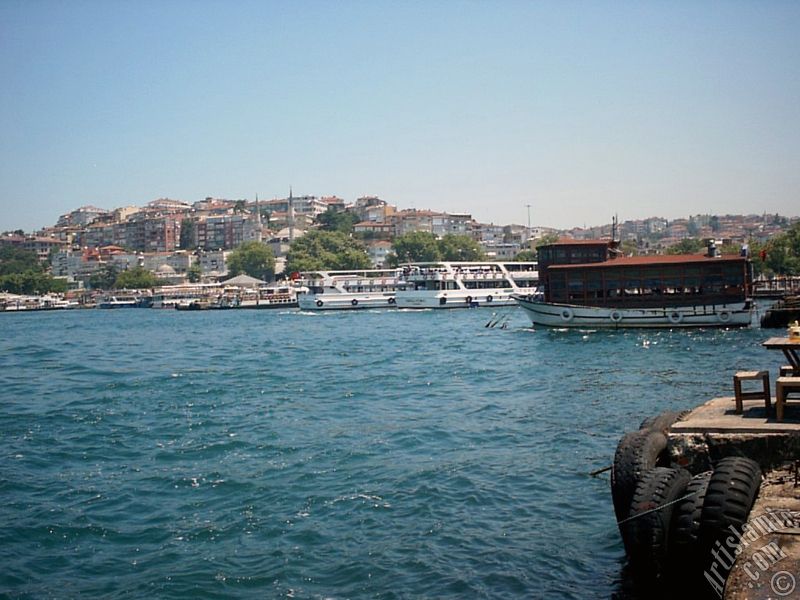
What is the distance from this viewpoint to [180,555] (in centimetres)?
874

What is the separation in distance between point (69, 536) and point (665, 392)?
1386cm

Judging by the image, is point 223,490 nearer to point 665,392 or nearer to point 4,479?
point 4,479

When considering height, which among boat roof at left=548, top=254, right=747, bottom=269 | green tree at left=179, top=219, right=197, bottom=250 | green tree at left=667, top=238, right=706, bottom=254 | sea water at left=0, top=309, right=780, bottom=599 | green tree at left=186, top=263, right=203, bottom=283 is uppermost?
green tree at left=179, top=219, right=197, bottom=250

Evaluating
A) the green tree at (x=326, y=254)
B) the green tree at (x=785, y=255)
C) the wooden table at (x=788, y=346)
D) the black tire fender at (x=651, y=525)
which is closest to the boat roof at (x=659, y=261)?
the wooden table at (x=788, y=346)

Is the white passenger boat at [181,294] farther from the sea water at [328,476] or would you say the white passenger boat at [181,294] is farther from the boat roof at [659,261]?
the sea water at [328,476]

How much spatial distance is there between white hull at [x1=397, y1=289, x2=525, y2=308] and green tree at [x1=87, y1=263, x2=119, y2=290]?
85929 millimetres

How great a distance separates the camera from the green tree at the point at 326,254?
373 feet

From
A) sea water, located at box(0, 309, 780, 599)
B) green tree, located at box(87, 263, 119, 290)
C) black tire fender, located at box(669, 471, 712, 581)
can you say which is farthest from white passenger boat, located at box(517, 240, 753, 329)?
green tree, located at box(87, 263, 119, 290)

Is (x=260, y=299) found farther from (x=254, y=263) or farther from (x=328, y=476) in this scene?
(x=328, y=476)

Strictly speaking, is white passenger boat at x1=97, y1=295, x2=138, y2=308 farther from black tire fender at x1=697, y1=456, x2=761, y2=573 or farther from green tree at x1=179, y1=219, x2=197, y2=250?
black tire fender at x1=697, y1=456, x2=761, y2=573

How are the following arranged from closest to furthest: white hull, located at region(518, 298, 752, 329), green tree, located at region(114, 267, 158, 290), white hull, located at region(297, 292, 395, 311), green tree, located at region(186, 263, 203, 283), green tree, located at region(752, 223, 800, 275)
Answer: white hull, located at region(518, 298, 752, 329) < white hull, located at region(297, 292, 395, 311) < green tree, located at region(752, 223, 800, 275) < green tree, located at region(114, 267, 158, 290) < green tree, located at region(186, 263, 203, 283)

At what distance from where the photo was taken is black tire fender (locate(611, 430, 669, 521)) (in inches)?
321

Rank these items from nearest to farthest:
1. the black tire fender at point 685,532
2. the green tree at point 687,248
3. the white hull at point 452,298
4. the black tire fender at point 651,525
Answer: the black tire fender at point 685,532 < the black tire fender at point 651,525 < the white hull at point 452,298 < the green tree at point 687,248
